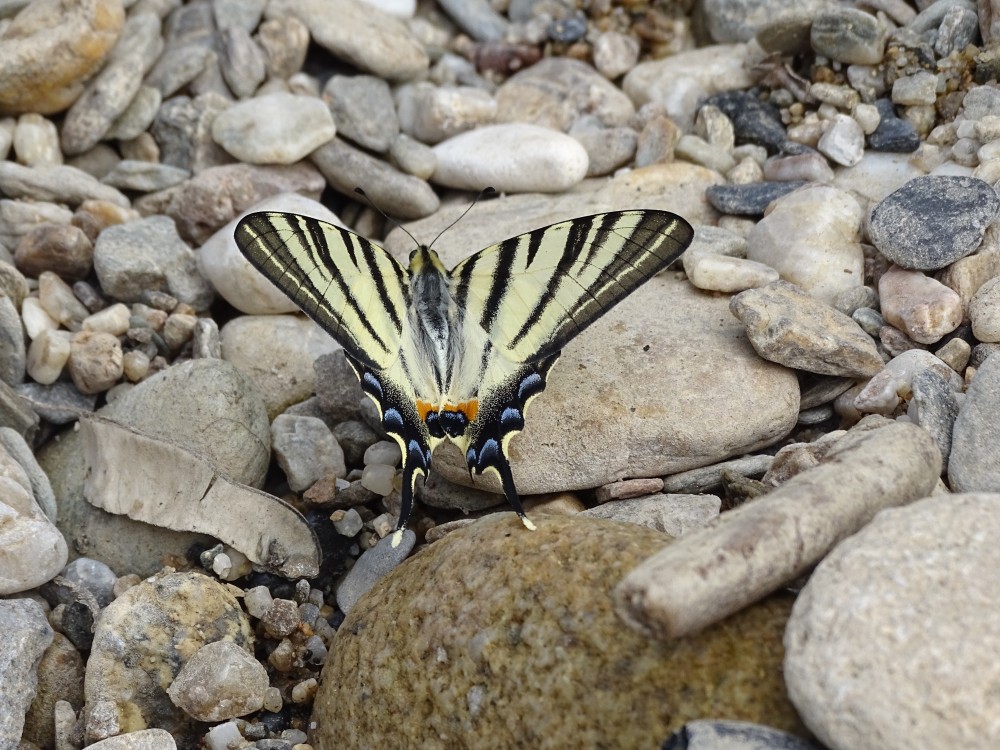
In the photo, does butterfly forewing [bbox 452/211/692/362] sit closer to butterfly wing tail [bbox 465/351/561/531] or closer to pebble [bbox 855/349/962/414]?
butterfly wing tail [bbox 465/351/561/531]

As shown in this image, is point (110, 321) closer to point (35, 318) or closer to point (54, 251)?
point (35, 318)

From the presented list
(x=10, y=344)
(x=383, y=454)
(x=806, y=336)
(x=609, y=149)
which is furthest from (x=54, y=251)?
(x=806, y=336)

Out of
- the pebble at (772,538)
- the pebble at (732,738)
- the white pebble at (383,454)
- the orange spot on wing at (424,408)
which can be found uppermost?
the pebble at (772,538)

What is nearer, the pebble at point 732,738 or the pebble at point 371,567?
the pebble at point 732,738

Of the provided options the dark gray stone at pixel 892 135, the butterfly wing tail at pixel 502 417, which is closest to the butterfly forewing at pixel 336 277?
the butterfly wing tail at pixel 502 417

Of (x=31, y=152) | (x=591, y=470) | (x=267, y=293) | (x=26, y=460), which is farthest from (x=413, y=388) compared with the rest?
(x=31, y=152)

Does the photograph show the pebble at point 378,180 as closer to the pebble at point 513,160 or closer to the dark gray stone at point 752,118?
the pebble at point 513,160

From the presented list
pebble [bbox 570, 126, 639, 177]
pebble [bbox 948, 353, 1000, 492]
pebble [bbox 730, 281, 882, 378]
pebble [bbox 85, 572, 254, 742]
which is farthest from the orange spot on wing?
pebble [bbox 570, 126, 639, 177]
